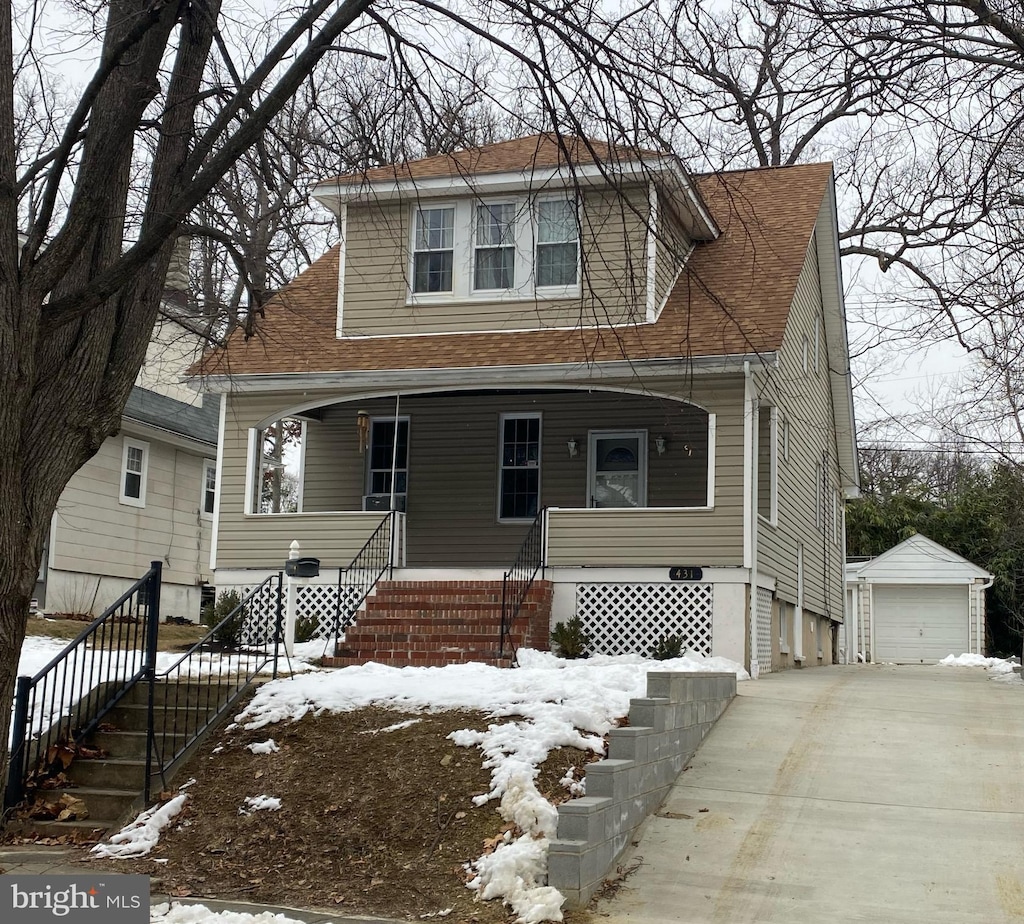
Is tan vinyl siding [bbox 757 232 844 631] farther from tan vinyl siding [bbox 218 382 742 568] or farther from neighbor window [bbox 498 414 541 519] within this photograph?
neighbor window [bbox 498 414 541 519]

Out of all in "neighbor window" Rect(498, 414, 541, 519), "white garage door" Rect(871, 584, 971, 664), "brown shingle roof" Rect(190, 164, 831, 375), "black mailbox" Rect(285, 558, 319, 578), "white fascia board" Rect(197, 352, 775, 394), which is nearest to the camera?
"black mailbox" Rect(285, 558, 319, 578)

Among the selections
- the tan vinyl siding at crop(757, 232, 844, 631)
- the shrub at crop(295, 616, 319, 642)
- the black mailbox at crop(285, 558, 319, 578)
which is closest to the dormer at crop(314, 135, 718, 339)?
the tan vinyl siding at crop(757, 232, 844, 631)

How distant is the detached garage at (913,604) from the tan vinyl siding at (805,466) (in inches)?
231

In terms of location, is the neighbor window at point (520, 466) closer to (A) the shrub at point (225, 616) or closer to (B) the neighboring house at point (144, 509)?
(A) the shrub at point (225, 616)

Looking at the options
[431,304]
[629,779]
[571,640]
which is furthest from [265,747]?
[431,304]

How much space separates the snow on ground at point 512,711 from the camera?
733 cm

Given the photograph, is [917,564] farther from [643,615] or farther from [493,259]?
[493,259]

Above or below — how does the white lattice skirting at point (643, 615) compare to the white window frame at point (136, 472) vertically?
below

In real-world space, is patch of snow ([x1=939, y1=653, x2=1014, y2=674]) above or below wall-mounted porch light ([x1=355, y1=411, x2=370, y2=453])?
below

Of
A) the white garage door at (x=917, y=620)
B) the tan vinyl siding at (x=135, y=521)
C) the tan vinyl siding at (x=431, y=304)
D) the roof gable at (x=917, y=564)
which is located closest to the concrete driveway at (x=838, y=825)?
the tan vinyl siding at (x=431, y=304)

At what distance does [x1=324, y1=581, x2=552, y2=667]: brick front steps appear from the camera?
14.6m

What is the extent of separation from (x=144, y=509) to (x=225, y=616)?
8831mm

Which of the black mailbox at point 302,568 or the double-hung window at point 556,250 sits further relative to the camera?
the double-hung window at point 556,250

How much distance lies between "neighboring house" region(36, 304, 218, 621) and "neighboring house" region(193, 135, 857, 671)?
366cm
